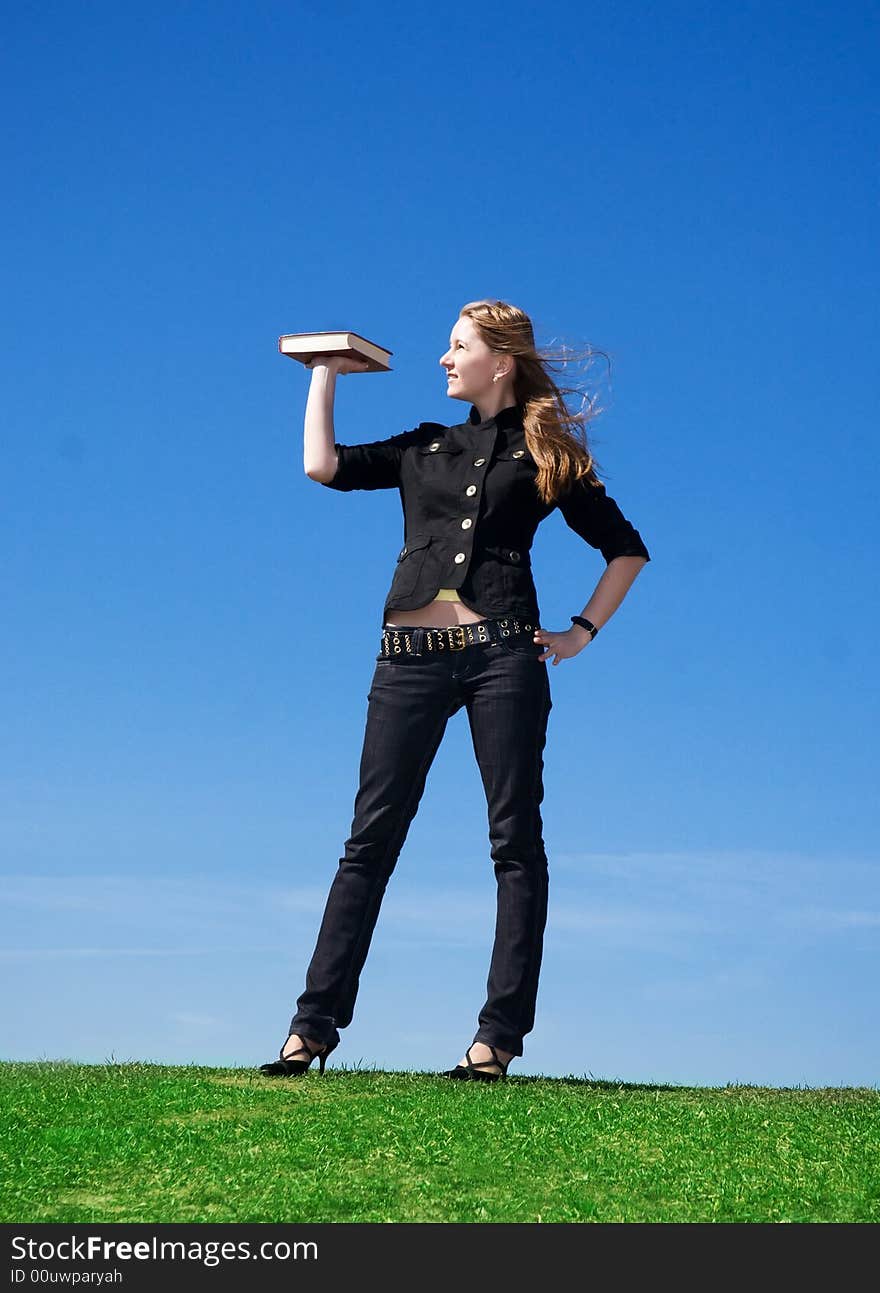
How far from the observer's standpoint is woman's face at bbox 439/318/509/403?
779 centimetres

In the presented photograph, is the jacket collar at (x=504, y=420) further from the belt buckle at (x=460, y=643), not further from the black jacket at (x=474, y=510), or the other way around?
the belt buckle at (x=460, y=643)

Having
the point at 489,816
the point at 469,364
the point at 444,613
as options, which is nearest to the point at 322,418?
the point at 469,364

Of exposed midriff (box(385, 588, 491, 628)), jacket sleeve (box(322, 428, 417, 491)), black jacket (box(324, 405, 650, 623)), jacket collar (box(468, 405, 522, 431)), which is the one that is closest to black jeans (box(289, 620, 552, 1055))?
exposed midriff (box(385, 588, 491, 628))

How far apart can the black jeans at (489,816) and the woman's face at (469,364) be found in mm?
1433

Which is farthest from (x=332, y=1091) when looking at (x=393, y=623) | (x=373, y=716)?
(x=393, y=623)

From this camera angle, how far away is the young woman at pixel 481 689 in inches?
289

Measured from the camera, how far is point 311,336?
25.9 ft

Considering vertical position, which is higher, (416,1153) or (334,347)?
(334,347)

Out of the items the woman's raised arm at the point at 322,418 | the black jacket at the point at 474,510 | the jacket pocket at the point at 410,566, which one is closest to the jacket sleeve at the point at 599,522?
the black jacket at the point at 474,510

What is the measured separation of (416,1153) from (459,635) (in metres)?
2.66

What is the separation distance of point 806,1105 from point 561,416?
3830 mm

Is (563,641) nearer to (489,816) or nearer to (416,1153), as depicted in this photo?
(489,816)

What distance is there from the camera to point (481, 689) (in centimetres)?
739
